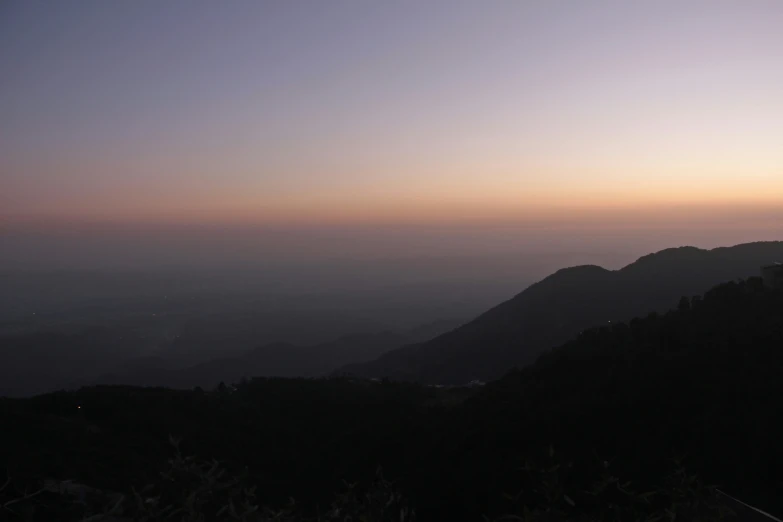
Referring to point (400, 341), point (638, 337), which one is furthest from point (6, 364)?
point (638, 337)

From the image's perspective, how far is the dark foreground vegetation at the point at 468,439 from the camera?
24.3ft

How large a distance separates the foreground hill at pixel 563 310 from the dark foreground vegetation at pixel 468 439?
31.9 metres

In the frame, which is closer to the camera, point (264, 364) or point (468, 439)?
point (468, 439)

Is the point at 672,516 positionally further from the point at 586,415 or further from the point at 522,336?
the point at 522,336

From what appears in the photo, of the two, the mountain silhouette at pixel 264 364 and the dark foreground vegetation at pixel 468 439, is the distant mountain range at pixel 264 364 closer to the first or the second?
the mountain silhouette at pixel 264 364

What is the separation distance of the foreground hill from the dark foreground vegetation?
31.9m

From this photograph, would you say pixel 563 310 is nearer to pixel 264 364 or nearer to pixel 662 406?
pixel 662 406

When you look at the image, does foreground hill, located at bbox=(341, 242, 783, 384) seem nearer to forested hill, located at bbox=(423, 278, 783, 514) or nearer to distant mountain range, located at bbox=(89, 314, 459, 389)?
forested hill, located at bbox=(423, 278, 783, 514)

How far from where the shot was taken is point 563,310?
224ft

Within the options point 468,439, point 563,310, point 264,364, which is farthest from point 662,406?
point 264,364

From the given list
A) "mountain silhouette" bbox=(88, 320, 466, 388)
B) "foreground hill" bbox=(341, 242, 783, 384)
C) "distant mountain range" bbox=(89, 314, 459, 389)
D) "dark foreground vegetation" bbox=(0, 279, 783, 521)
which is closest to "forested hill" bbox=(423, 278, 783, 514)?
"dark foreground vegetation" bbox=(0, 279, 783, 521)

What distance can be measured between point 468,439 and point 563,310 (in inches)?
2173

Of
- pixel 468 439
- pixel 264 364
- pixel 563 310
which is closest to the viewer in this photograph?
pixel 468 439

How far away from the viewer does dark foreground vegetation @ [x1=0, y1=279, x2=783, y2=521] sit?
24.3ft
